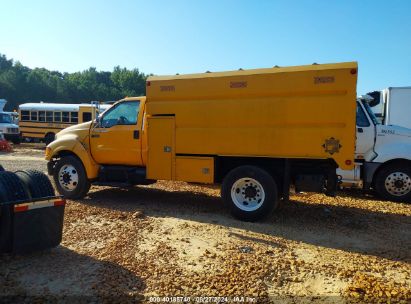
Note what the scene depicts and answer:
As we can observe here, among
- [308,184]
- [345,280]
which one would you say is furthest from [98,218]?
[345,280]

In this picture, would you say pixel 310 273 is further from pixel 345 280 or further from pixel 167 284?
pixel 167 284

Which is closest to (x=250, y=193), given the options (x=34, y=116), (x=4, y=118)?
(x=34, y=116)

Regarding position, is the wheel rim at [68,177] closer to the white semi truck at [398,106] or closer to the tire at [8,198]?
the tire at [8,198]

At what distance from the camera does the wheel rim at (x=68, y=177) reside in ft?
28.9

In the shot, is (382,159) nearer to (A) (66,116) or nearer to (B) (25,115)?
(A) (66,116)

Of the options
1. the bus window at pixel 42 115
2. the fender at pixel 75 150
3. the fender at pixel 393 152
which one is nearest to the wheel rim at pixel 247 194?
the fender at pixel 75 150

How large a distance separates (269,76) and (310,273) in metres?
3.47

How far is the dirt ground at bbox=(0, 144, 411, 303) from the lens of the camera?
4133 millimetres

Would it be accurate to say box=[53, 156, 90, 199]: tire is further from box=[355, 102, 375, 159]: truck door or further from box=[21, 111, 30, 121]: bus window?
box=[21, 111, 30, 121]: bus window

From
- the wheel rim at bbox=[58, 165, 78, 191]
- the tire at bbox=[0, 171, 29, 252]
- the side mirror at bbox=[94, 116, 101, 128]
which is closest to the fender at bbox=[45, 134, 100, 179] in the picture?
the wheel rim at bbox=[58, 165, 78, 191]

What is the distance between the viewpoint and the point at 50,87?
68.0 metres

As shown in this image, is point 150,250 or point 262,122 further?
point 262,122

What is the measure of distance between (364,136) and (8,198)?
773 cm

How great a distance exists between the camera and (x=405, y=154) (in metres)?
9.06
